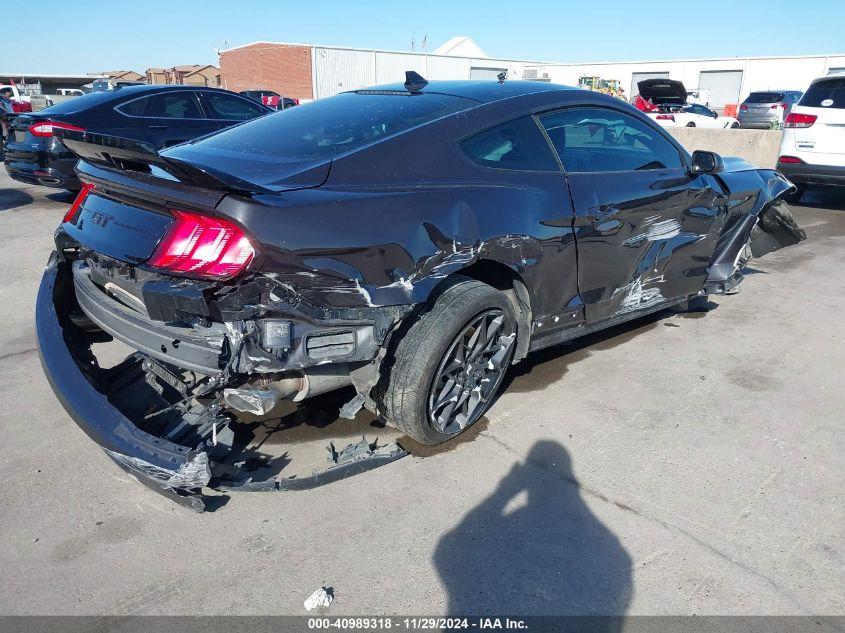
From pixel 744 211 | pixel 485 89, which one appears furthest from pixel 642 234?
pixel 744 211

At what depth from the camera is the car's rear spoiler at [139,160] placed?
2.36 m

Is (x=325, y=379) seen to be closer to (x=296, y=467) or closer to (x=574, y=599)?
(x=296, y=467)

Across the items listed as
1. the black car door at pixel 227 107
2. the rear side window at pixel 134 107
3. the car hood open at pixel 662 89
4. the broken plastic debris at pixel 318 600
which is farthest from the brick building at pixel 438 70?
the broken plastic debris at pixel 318 600

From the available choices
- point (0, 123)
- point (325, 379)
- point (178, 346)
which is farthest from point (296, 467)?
point (0, 123)

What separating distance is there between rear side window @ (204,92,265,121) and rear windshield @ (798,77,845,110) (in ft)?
25.3

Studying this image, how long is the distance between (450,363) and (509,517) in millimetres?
758

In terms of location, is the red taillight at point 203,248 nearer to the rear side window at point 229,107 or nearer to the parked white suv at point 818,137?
the rear side window at point 229,107

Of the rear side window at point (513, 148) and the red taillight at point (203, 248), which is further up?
the rear side window at point (513, 148)

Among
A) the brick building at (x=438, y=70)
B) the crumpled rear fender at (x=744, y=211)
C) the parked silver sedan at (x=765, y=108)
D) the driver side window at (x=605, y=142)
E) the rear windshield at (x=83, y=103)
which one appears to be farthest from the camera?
the brick building at (x=438, y=70)

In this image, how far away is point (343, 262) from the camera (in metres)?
2.53

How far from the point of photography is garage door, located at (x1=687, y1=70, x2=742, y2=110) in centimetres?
4341

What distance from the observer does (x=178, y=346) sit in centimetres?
252

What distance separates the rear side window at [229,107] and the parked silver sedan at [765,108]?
24.1m

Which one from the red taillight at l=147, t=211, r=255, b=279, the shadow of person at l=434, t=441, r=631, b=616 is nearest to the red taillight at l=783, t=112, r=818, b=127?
the shadow of person at l=434, t=441, r=631, b=616
